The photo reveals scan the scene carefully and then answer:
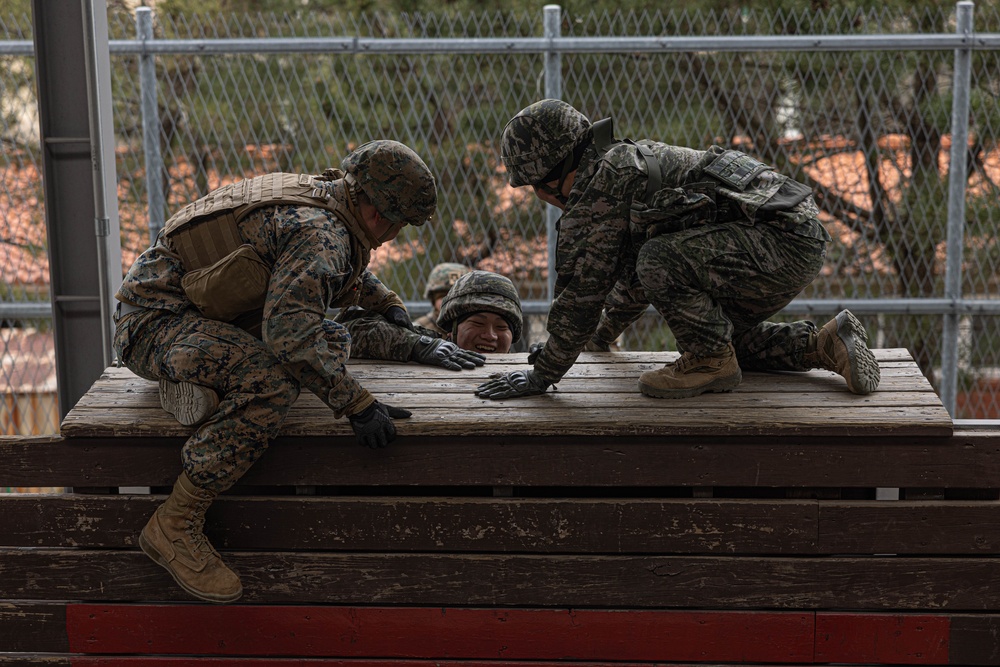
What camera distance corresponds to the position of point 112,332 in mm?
4602

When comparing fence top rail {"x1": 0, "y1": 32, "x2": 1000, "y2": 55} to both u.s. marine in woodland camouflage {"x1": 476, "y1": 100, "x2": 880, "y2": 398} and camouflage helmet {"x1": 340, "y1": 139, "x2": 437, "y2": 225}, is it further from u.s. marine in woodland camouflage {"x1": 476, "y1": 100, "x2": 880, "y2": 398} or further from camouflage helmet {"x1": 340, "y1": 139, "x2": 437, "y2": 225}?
camouflage helmet {"x1": 340, "y1": 139, "x2": 437, "y2": 225}

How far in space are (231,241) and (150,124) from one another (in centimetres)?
262

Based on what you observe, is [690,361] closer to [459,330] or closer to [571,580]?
[571,580]

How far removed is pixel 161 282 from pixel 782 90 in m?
4.38

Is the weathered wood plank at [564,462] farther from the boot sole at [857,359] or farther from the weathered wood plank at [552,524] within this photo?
the boot sole at [857,359]

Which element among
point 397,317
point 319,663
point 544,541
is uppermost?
point 397,317

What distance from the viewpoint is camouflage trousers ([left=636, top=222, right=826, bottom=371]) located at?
3713mm

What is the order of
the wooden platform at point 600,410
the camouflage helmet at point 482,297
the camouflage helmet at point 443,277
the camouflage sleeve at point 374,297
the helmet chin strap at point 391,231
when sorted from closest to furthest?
the wooden platform at point 600,410 → the helmet chin strap at point 391,231 → the camouflage sleeve at point 374,297 → the camouflage helmet at point 482,297 → the camouflage helmet at point 443,277

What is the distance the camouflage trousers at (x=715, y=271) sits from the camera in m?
3.71

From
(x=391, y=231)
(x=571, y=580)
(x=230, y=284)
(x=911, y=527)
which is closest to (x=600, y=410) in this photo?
(x=571, y=580)

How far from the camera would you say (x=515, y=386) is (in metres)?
3.88

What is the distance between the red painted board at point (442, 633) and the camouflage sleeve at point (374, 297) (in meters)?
1.40

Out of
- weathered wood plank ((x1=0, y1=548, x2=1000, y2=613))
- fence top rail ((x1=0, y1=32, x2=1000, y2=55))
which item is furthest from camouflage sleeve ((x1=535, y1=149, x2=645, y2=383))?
fence top rail ((x1=0, y1=32, x2=1000, y2=55))

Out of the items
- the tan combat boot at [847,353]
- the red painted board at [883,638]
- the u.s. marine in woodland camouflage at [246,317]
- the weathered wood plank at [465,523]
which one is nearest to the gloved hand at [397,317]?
the u.s. marine in woodland camouflage at [246,317]
